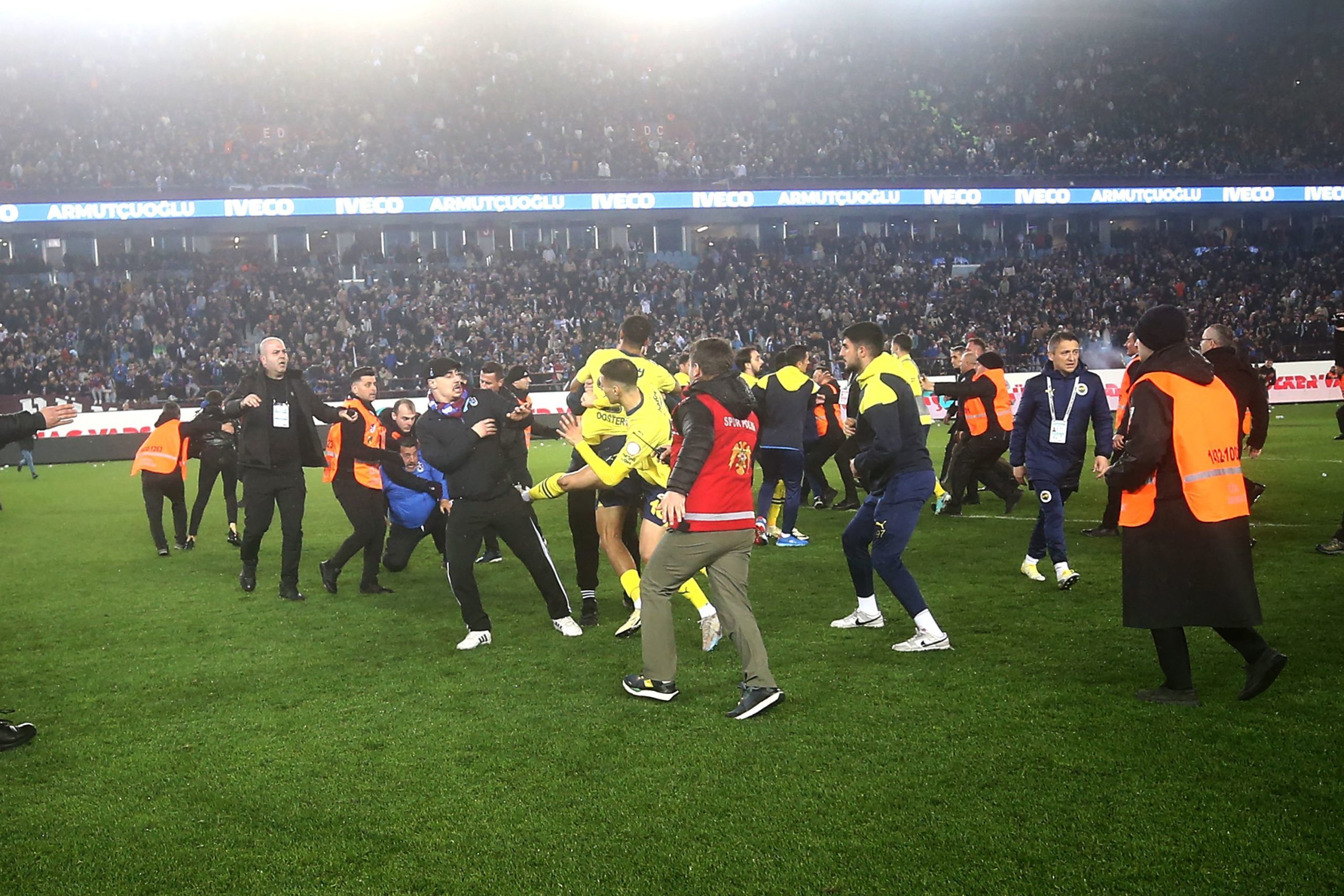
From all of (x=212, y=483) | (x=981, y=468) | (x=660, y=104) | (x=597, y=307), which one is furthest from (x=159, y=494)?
(x=660, y=104)

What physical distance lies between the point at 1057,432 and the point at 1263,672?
332cm

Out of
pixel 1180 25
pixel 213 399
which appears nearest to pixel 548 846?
pixel 213 399

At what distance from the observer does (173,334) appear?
3312cm

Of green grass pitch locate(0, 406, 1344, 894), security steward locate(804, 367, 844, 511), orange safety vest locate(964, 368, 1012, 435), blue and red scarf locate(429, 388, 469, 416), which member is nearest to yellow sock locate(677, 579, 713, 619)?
green grass pitch locate(0, 406, 1344, 894)

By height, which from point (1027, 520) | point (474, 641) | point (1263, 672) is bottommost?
point (1027, 520)

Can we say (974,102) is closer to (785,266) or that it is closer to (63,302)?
(785,266)

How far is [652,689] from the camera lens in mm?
5996

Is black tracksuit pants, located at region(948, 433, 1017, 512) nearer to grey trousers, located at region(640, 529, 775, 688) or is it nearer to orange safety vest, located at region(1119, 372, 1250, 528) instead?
orange safety vest, located at region(1119, 372, 1250, 528)

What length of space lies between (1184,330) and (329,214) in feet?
111

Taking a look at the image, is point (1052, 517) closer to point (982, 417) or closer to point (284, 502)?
point (982, 417)

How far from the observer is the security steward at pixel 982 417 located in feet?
36.6

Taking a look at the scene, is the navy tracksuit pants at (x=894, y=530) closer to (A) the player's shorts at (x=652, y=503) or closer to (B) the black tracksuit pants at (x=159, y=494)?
(A) the player's shorts at (x=652, y=503)

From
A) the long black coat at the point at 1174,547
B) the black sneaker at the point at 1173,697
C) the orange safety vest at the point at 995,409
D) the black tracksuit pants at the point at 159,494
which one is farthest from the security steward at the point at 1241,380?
the black tracksuit pants at the point at 159,494

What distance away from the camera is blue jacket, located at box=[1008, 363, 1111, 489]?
336 inches
